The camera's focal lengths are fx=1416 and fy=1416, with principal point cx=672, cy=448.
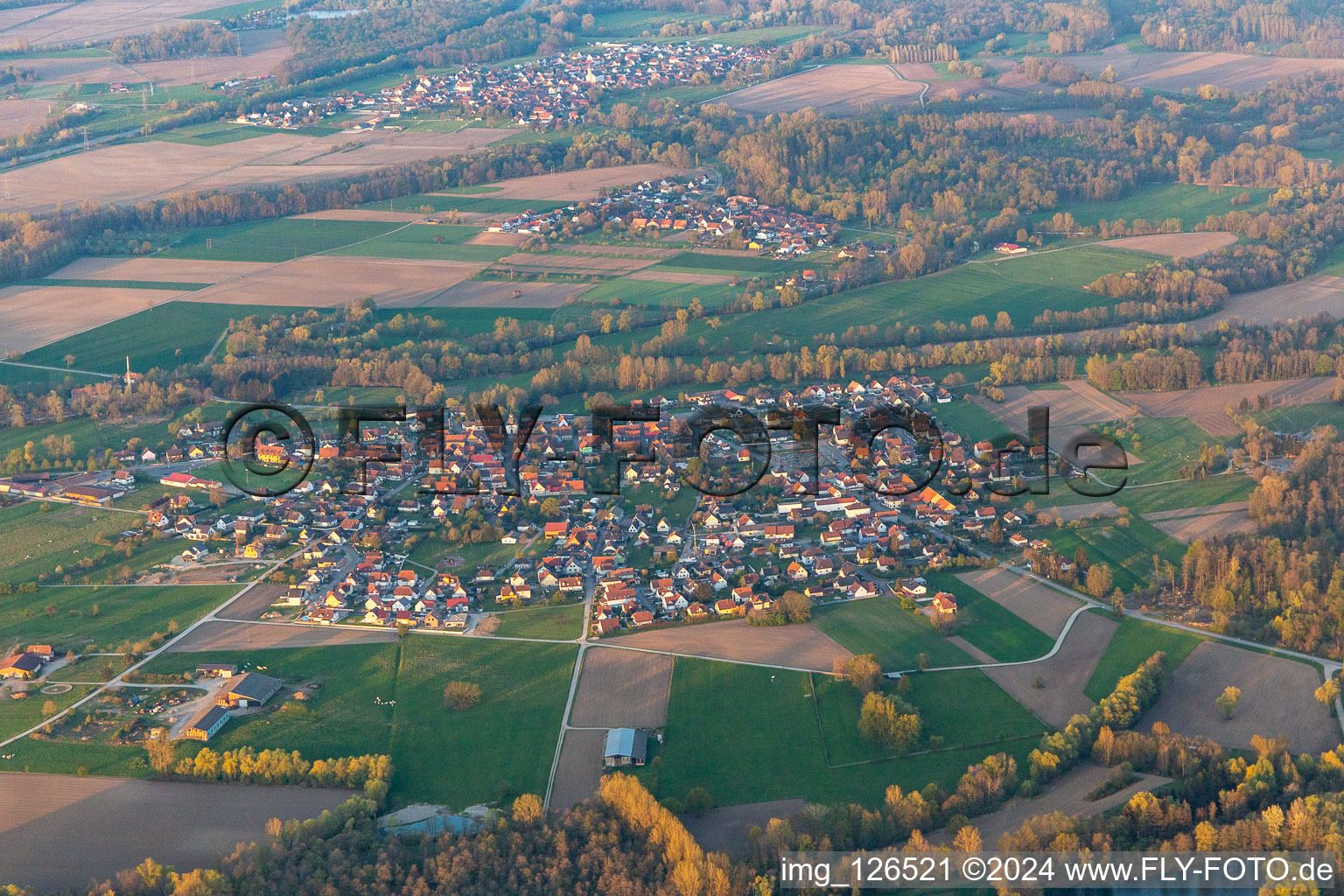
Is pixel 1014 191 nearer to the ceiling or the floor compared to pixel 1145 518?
nearer to the ceiling

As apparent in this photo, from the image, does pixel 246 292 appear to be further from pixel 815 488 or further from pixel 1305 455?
pixel 1305 455

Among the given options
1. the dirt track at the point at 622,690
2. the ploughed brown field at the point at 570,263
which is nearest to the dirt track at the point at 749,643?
the dirt track at the point at 622,690

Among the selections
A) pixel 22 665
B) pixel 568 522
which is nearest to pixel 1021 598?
pixel 568 522

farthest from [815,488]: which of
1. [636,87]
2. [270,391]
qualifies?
[636,87]

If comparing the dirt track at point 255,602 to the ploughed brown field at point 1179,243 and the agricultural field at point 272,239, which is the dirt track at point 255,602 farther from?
the ploughed brown field at point 1179,243

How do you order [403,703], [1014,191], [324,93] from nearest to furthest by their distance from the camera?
[403,703]
[1014,191]
[324,93]

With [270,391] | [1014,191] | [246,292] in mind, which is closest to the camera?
[270,391]

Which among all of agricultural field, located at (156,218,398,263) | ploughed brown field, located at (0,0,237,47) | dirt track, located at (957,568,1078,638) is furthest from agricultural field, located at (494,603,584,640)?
ploughed brown field, located at (0,0,237,47)

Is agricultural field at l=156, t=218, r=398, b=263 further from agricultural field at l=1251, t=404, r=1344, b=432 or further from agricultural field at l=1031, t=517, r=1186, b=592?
agricultural field at l=1251, t=404, r=1344, b=432
